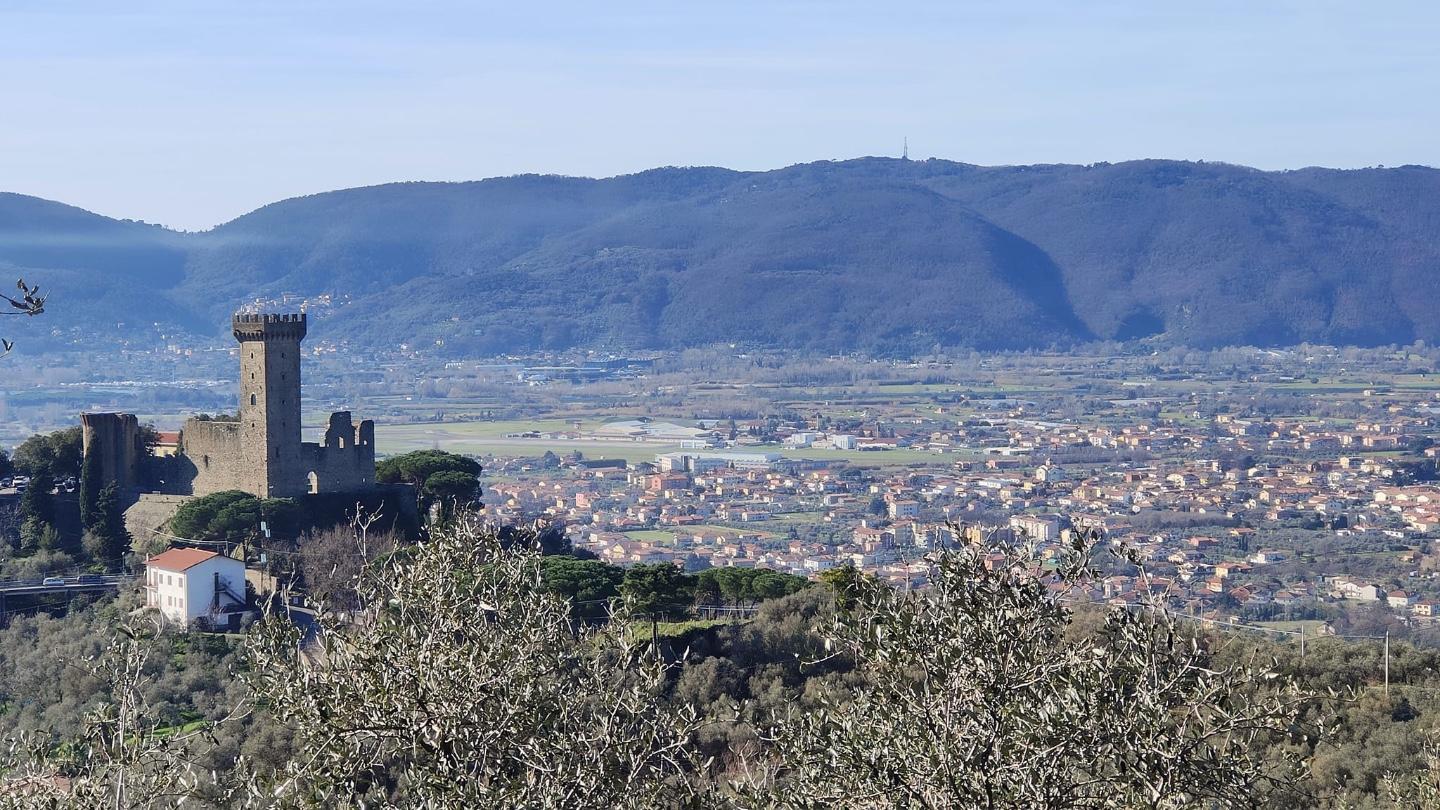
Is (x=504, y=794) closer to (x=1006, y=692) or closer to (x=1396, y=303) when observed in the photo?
(x=1006, y=692)

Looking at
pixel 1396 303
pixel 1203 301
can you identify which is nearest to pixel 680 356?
pixel 1203 301

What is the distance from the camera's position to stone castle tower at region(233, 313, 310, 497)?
30203mm

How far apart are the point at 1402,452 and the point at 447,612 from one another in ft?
257

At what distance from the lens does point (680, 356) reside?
14388 centimetres

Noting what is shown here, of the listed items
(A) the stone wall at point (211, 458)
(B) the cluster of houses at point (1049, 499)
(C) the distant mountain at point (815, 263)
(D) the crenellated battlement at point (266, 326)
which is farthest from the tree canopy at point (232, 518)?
(C) the distant mountain at point (815, 263)

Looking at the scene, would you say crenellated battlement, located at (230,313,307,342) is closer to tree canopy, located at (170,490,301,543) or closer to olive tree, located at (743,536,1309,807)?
tree canopy, located at (170,490,301,543)

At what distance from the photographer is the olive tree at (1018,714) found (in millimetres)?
7234

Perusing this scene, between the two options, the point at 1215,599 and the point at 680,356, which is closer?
the point at 1215,599

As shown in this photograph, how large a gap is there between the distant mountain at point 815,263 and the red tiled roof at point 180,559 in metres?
108

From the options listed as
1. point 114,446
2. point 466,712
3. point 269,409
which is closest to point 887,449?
point 114,446

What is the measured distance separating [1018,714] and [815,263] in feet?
521

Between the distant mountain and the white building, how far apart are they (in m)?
109

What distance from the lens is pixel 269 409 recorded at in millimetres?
30250

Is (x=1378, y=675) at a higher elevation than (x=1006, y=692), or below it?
below
